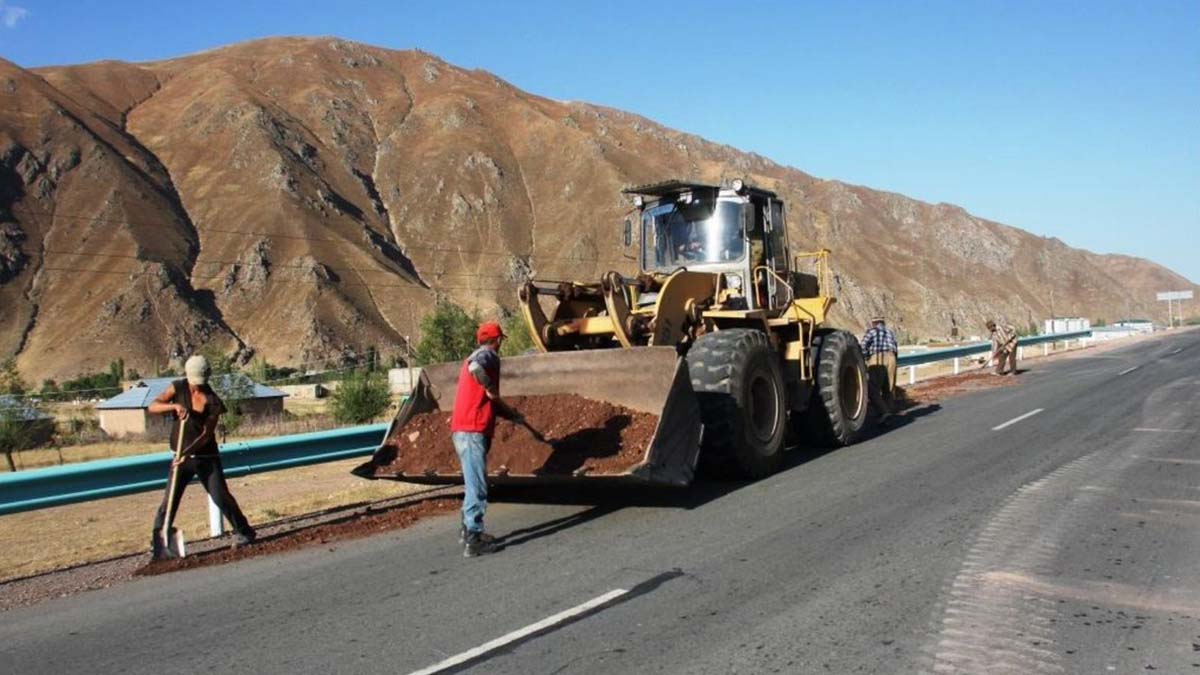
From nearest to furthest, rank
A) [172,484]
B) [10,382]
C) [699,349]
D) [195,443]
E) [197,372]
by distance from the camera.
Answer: [172,484], [195,443], [197,372], [699,349], [10,382]

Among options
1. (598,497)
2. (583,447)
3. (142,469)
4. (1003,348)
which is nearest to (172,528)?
(142,469)

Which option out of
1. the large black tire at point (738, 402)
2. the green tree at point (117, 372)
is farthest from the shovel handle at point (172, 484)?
the green tree at point (117, 372)

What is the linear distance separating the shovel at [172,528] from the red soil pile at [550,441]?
189 cm

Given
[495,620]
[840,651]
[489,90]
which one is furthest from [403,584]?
[489,90]

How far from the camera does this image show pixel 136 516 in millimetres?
17547

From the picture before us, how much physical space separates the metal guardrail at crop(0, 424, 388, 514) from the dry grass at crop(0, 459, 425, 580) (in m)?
0.63

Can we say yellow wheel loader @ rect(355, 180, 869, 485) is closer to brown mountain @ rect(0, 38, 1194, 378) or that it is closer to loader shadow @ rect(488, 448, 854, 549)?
loader shadow @ rect(488, 448, 854, 549)

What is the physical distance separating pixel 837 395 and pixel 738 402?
10.1 ft

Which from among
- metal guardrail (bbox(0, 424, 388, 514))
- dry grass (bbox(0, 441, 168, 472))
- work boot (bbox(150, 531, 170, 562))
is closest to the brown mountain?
dry grass (bbox(0, 441, 168, 472))

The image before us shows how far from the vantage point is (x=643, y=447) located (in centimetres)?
820

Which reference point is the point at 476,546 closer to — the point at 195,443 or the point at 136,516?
the point at 195,443

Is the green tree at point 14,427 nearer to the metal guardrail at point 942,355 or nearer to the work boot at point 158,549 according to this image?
the metal guardrail at point 942,355

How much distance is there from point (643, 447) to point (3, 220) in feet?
295

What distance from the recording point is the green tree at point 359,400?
38.5 meters
